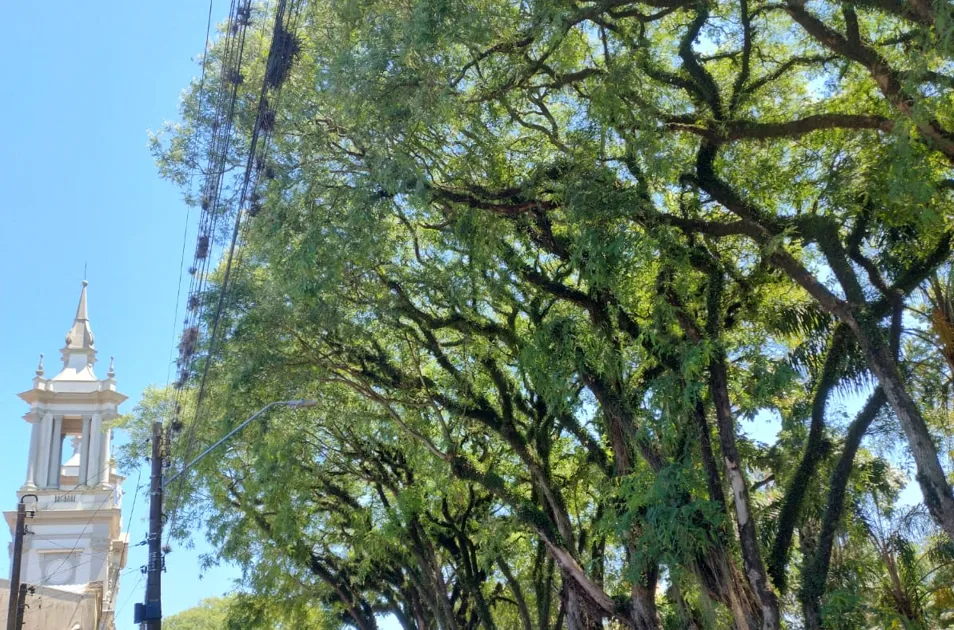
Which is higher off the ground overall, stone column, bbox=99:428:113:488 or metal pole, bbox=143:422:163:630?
stone column, bbox=99:428:113:488

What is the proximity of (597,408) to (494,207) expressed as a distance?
4.16 m

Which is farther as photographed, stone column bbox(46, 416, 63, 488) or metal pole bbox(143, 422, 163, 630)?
stone column bbox(46, 416, 63, 488)

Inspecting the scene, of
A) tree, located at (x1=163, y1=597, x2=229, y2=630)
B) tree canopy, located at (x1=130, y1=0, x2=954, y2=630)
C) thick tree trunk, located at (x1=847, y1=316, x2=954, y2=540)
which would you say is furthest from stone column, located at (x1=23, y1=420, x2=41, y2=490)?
thick tree trunk, located at (x1=847, y1=316, x2=954, y2=540)

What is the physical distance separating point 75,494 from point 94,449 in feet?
5.84

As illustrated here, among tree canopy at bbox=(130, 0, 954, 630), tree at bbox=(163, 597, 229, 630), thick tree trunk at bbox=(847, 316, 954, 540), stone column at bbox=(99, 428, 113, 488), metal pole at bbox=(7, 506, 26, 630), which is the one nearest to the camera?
thick tree trunk at bbox=(847, 316, 954, 540)

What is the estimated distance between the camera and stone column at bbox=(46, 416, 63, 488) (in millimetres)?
36094

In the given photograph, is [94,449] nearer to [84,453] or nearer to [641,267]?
[84,453]

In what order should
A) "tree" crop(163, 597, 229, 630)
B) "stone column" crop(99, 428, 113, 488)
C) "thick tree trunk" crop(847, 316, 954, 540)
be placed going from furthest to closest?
1. "tree" crop(163, 597, 229, 630)
2. "stone column" crop(99, 428, 113, 488)
3. "thick tree trunk" crop(847, 316, 954, 540)

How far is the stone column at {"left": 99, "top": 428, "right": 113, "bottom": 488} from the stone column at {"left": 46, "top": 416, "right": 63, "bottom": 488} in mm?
1555

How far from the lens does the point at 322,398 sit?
18.6m

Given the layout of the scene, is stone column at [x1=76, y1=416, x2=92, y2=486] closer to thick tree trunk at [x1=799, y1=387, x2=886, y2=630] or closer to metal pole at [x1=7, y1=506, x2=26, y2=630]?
metal pole at [x1=7, y1=506, x2=26, y2=630]

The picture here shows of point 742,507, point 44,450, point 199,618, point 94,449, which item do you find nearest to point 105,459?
point 94,449

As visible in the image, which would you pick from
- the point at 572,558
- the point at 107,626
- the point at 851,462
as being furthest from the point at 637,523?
the point at 107,626

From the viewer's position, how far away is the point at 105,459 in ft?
121
